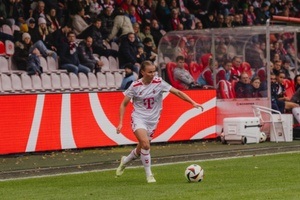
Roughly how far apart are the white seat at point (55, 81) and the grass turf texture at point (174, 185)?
8.87m

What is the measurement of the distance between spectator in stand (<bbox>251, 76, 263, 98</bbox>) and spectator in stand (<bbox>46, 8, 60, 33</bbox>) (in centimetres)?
578

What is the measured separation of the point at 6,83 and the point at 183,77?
15.3 feet

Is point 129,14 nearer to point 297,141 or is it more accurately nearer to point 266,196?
point 297,141

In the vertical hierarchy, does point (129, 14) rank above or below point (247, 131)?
above

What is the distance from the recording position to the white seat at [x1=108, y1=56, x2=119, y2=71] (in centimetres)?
→ 3011

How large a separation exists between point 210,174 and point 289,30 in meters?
11.4

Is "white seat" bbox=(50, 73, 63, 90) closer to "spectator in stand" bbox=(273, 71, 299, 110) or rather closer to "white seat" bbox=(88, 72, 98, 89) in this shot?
"white seat" bbox=(88, 72, 98, 89)

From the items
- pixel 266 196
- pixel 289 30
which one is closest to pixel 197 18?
pixel 289 30

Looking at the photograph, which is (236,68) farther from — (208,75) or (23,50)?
(23,50)

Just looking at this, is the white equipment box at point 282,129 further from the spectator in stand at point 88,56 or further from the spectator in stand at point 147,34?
the spectator in stand at point 147,34

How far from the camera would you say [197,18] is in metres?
34.8

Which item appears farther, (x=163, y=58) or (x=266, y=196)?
(x=163, y=58)

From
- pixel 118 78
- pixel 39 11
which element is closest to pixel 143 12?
pixel 118 78

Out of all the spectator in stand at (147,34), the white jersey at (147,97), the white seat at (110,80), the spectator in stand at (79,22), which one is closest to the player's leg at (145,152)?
the white jersey at (147,97)
